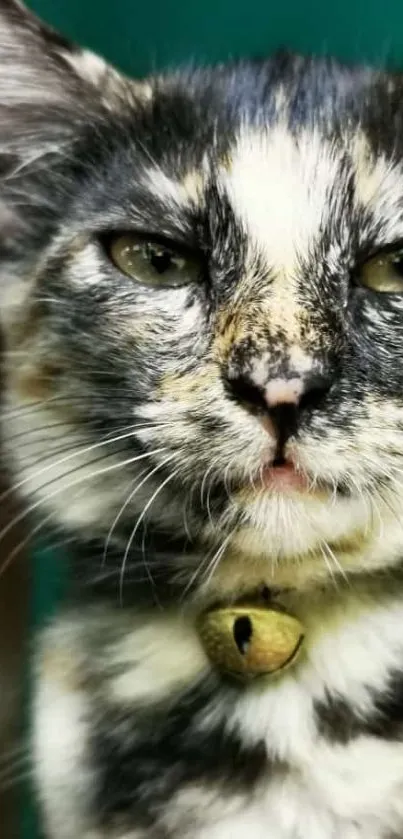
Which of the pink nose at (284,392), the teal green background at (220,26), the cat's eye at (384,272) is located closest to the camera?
the pink nose at (284,392)

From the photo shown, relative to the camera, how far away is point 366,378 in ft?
2.18

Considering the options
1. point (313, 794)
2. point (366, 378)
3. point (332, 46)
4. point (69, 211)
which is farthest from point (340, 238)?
point (332, 46)

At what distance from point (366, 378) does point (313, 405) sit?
0.05m

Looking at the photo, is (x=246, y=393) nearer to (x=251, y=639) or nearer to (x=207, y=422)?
(x=207, y=422)

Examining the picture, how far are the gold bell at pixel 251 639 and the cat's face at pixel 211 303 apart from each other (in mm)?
27

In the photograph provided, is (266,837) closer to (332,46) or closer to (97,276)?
(97,276)

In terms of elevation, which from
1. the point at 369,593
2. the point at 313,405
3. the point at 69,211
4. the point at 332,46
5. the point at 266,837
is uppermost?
the point at 332,46

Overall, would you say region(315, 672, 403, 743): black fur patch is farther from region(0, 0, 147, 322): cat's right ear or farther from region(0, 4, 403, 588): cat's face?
region(0, 0, 147, 322): cat's right ear

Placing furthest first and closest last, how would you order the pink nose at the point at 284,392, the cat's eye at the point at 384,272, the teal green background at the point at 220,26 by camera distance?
the teal green background at the point at 220,26, the cat's eye at the point at 384,272, the pink nose at the point at 284,392

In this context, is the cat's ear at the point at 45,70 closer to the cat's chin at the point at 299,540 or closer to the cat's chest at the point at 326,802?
the cat's chin at the point at 299,540

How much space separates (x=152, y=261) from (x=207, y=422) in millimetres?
164

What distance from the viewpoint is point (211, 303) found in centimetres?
71

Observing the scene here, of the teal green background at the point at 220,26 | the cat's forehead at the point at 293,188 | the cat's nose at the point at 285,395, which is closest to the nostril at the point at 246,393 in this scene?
the cat's nose at the point at 285,395

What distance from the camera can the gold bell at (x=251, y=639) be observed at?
2.31 ft
